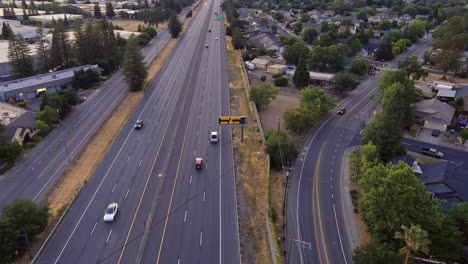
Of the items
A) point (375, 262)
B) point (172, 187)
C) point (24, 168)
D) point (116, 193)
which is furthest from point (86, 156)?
point (375, 262)

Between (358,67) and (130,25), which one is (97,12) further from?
(358,67)

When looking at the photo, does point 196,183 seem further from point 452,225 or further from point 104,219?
point 452,225

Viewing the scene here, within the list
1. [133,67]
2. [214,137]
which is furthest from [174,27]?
[214,137]

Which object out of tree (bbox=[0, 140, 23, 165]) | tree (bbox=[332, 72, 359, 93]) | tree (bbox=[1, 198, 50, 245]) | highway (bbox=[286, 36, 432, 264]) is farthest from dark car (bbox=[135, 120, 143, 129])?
tree (bbox=[332, 72, 359, 93])

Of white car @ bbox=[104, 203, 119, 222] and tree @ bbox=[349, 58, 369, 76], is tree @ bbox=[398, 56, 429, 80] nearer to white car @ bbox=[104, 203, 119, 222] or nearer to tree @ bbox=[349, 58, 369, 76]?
tree @ bbox=[349, 58, 369, 76]

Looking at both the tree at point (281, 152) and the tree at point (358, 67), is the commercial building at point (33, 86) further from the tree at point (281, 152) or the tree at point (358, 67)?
the tree at point (358, 67)

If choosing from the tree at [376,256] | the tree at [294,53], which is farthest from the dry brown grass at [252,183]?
the tree at [294,53]
